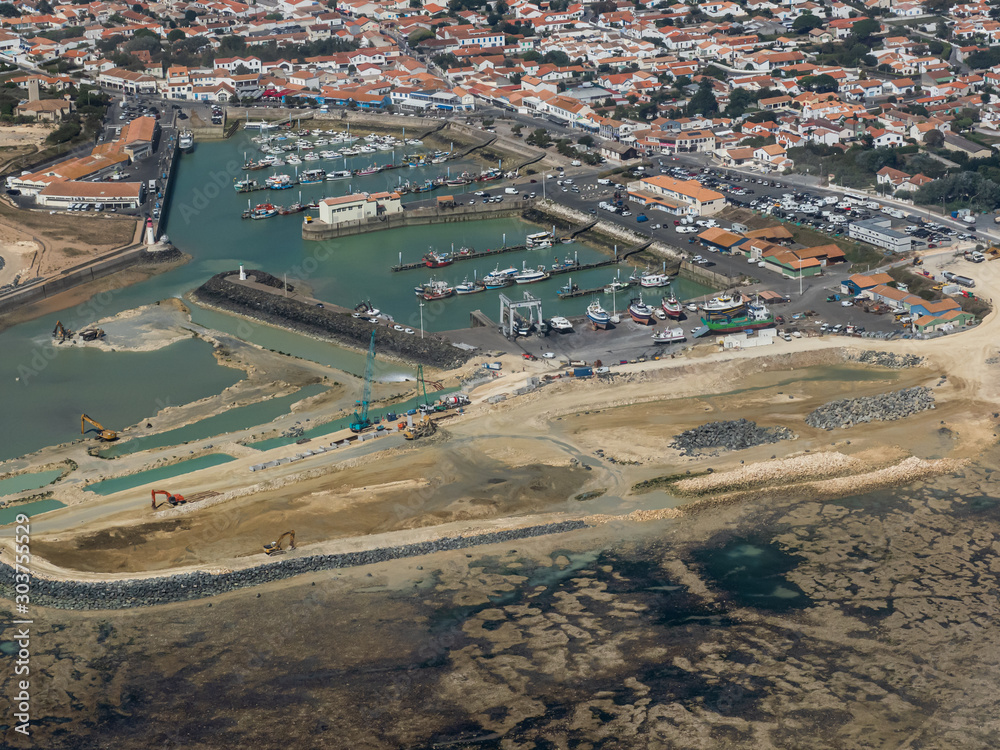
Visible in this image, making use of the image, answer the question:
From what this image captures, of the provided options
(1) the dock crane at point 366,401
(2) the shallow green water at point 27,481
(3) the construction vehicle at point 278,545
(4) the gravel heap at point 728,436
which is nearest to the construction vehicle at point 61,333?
(2) the shallow green water at point 27,481

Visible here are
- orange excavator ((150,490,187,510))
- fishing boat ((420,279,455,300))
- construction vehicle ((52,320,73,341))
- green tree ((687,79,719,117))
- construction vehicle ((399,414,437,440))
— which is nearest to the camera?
orange excavator ((150,490,187,510))

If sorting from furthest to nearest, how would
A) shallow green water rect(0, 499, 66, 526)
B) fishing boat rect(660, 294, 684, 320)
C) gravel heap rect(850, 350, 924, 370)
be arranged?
fishing boat rect(660, 294, 684, 320) < gravel heap rect(850, 350, 924, 370) < shallow green water rect(0, 499, 66, 526)

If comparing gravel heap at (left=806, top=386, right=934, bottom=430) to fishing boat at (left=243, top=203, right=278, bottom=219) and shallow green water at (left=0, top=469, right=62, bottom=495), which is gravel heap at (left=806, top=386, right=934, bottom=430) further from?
fishing boat at (left=243, top=203, right=278, bottom=219)

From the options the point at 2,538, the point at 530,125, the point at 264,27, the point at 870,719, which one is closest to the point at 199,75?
the point at 264,27

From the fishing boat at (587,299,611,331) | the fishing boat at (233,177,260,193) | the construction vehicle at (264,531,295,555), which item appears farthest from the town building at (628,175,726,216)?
the construction vehicle at (264,531,295,555)

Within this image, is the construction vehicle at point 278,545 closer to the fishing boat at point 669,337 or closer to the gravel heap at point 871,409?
the gravel heap at point 871,409

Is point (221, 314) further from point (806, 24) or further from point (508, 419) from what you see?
point (806, 24)
